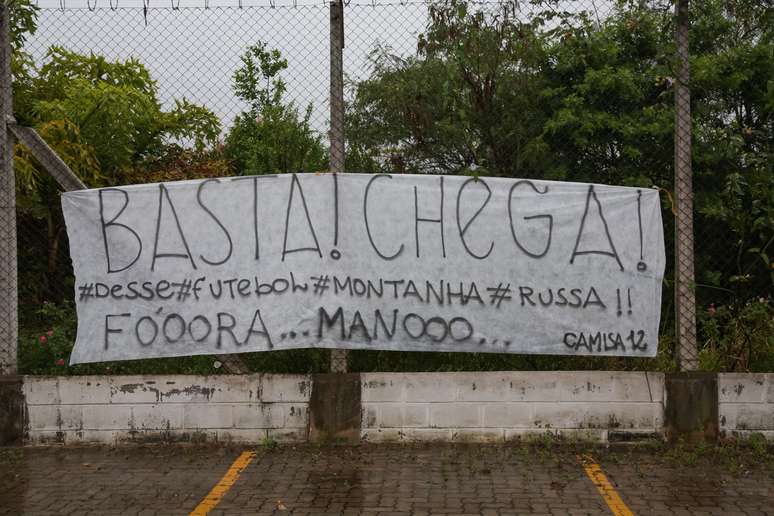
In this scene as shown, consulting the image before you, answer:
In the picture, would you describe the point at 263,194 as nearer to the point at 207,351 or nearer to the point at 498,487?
the point at 207,351

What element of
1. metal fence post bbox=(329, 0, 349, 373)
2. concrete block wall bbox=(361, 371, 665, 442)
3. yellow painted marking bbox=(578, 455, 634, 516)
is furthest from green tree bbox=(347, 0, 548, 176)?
yellow painted marking bbox=(578, 455, 634, 516)

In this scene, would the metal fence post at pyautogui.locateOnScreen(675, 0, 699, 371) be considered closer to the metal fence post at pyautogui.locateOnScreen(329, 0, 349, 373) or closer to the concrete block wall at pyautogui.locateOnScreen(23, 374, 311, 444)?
the metal fence post at pyautogui.locateOnScreen(329, 0, 349, 373)

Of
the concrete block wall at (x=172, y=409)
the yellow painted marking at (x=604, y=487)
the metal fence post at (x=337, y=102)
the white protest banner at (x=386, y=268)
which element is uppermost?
the metal fence post at (x=337, y=102)

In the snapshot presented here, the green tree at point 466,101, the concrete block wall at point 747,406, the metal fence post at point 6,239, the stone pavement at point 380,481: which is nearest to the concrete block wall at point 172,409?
the stone pavement at point 380,481

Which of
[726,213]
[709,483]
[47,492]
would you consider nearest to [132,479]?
[47,492]

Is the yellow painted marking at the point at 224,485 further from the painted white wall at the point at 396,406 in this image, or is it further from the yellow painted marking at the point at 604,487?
the yellow painted marking at the point at 604,487

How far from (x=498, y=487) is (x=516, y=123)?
5.16 m

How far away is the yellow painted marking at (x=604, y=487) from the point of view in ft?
15.3

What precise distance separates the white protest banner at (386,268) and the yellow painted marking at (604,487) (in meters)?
0.90

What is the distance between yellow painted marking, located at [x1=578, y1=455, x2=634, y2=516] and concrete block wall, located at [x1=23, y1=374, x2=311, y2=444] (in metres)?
2.14

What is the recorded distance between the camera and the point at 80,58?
1152cm

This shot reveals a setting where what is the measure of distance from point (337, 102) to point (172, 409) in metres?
2.77

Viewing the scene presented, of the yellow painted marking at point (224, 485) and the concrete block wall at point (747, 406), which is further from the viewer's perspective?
the concrete block wall at point (747, 406)

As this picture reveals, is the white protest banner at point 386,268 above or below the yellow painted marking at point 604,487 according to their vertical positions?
above
